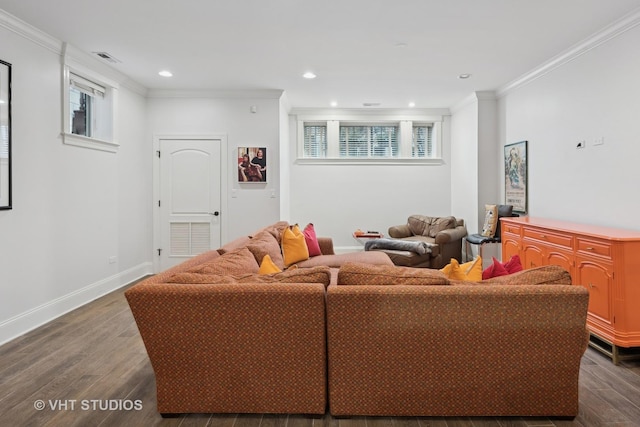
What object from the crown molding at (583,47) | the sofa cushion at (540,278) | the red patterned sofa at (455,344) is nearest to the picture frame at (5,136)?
the red patterned sofa at (455,344)

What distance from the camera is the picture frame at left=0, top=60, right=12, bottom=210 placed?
9.98 ft

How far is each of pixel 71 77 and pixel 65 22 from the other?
34.5 inches

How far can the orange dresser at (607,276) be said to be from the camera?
2641 millimetres

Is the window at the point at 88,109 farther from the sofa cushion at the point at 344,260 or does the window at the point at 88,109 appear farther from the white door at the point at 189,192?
the sofa cushion at the point at 344,260

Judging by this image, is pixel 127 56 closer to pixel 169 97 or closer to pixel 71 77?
pixel 71 77

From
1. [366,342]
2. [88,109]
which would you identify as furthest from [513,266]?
[88,109]

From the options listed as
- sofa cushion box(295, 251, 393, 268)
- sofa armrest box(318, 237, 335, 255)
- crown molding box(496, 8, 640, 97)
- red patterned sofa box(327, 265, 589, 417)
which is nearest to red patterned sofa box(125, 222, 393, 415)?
red patterned sofa box(327, 265, 589, 417)

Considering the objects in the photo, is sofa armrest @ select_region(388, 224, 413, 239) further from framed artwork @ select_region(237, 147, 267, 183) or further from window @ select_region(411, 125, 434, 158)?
framed artwork @ select_region(237, 147, 267, 183)

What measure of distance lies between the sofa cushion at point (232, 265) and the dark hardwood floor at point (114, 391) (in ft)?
2.60

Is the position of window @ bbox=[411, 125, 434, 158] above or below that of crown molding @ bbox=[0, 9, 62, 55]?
below

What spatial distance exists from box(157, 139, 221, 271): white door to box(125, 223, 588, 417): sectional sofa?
3.62 m

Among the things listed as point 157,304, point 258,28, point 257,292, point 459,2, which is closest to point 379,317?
point 257,292

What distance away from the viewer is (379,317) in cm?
182

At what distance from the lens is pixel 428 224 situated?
6.31 meters
